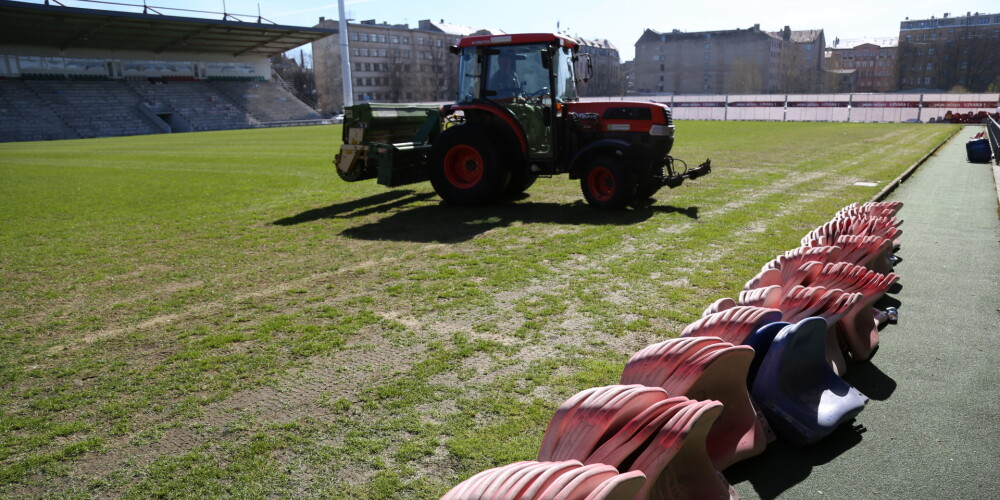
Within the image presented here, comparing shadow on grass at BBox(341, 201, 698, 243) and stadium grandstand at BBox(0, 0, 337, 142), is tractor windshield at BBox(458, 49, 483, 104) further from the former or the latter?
stadium grandstand at BBox(0, 0, 337, 142)

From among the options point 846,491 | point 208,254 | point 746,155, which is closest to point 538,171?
point 208,254

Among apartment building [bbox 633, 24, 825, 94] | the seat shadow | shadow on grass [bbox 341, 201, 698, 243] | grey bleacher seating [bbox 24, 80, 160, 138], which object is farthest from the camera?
apartment building [bbox 633, 24, 825, 94]

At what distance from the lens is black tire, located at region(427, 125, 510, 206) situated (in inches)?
429

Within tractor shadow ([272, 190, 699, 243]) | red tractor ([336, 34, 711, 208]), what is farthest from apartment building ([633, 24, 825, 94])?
tractor shadow ([272, 190, 699, 243])

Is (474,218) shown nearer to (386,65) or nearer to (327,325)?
(327,325)

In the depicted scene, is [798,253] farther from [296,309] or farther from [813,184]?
[813,184]

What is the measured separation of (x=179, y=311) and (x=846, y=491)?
17.5ft

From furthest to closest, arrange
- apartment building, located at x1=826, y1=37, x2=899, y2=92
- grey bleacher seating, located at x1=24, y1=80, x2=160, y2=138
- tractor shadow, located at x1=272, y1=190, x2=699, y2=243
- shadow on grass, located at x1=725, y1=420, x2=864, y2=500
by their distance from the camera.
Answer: apartment building, located at x1=826, y1=37, x2=899, y2=92 → grey bleacher seating, located at x1=24, y1=80, x2=160, y2=138 → tractor shadow, located at x1=272, y1=190, x2=699, y2=243 → shadow on grass, located at x1=725, y1=420, x2=864, y2=500

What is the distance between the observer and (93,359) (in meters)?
4.76

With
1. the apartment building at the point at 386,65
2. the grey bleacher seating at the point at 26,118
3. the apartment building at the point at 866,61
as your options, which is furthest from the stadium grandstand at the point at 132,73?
the apartment building at the point at 866,61

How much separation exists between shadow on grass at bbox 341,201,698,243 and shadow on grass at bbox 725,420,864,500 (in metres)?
5.69

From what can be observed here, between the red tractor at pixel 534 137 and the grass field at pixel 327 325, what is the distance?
1.80 ft

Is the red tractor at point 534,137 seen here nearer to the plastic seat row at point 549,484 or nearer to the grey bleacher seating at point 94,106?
the plastic seat row at point 549,484

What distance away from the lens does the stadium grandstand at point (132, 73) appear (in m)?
49.0
